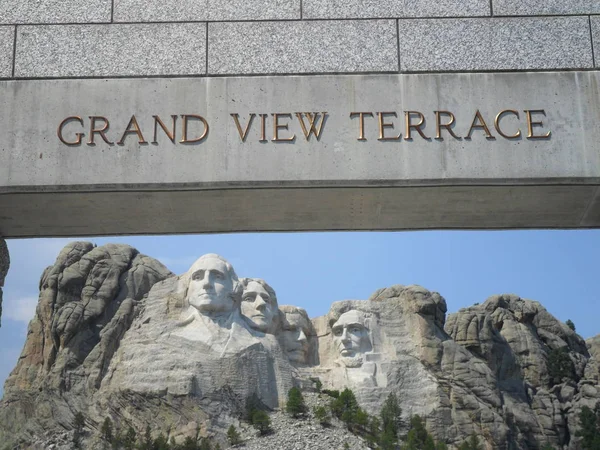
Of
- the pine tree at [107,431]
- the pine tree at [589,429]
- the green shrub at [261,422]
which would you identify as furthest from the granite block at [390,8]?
the pine tree at [589,429]

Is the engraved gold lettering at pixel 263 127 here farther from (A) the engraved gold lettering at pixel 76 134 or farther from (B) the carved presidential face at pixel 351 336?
(B) the carved presidential face at pixel 351 336

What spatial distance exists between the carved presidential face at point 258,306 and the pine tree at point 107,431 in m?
5.46

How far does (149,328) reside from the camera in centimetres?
3288

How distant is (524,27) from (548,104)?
0.56m

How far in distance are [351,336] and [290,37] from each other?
27.2 metres

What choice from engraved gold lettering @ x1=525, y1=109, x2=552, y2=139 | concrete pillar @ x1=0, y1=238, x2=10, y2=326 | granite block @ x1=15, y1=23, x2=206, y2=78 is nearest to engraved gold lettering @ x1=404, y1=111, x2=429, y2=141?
engraved gold lettering @ x1=525, y1=109, x2=552, y2=139

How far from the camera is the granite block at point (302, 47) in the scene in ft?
20.1

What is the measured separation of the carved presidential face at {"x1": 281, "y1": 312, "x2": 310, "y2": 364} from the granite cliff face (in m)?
0.05

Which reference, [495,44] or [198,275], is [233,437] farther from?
[495,44]

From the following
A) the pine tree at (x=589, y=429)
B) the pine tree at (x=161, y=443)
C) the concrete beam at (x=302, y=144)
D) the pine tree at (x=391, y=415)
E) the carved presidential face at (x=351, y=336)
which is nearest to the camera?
the concrete beam at (x=302, y=144)

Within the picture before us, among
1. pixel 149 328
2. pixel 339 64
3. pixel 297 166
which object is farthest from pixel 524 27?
pixel 149 328

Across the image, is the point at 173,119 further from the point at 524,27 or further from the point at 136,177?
the point at 524,27

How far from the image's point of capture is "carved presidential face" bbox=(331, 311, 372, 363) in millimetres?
32812

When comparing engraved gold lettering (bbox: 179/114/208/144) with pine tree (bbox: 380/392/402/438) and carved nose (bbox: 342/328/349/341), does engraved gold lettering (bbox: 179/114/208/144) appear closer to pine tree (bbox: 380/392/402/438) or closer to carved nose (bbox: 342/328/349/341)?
pine tree (bbox: 380/392/402/438)
